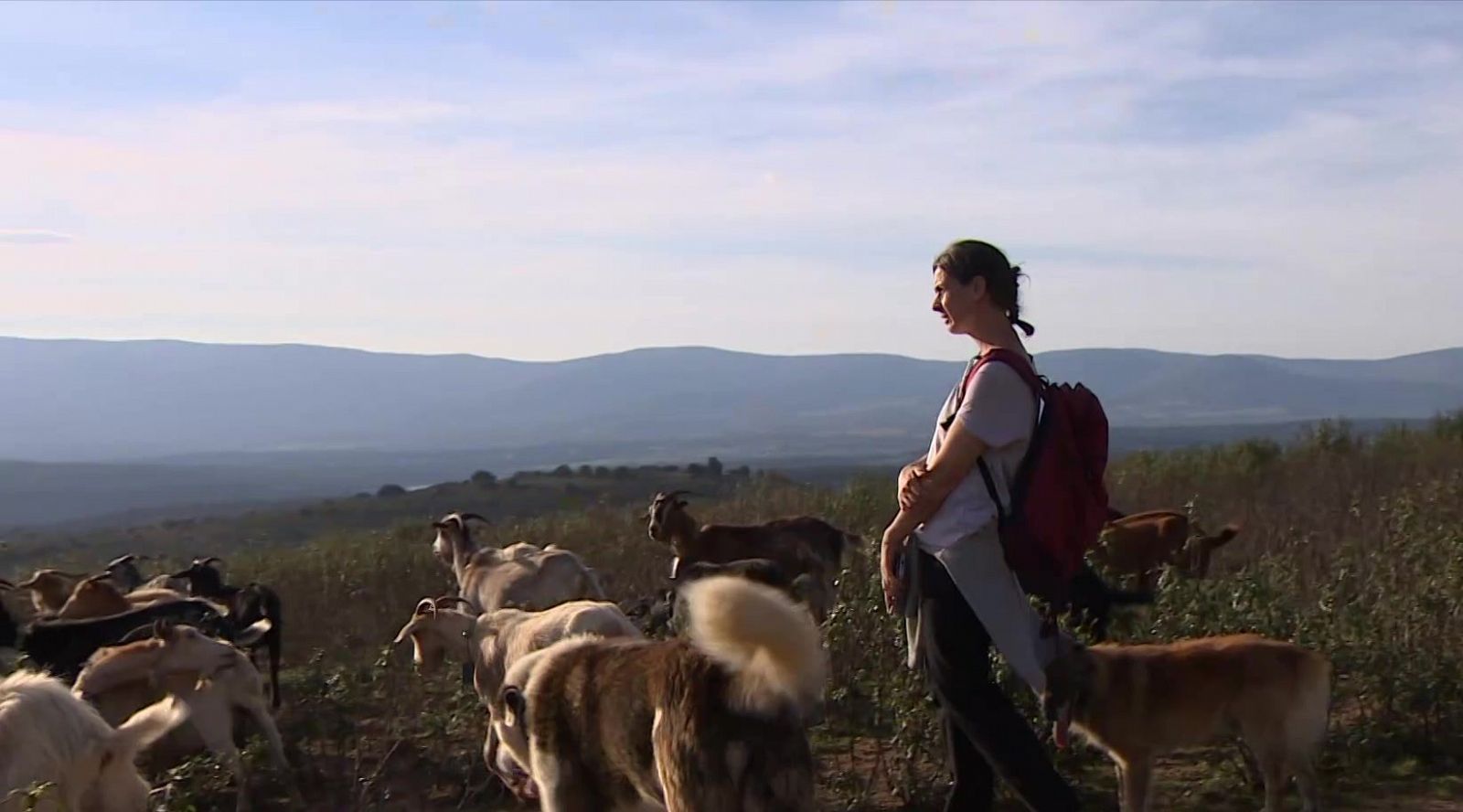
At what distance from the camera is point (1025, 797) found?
5.36 meters

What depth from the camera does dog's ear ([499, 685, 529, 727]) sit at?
19.5ft

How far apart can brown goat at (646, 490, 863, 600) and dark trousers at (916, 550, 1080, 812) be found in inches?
329

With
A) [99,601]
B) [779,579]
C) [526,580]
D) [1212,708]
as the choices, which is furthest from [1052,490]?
[99,601]

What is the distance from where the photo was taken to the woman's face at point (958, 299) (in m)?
5.39

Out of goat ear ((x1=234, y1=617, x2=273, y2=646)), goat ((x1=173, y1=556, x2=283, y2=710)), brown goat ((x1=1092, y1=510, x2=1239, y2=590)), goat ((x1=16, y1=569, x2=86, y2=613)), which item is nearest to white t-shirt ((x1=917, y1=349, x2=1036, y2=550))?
goat ear ((x1=234, y1=617, x2=273, y2=646))

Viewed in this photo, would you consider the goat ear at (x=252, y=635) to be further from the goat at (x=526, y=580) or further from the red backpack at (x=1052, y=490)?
the red backpack at (x=1052, y=490)

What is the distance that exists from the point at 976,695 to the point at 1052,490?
30.2 inches

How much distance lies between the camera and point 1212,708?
23.1 ft

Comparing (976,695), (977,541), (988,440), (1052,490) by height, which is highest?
(988,440)

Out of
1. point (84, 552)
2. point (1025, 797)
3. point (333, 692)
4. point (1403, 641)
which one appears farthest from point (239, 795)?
point (84, 552)

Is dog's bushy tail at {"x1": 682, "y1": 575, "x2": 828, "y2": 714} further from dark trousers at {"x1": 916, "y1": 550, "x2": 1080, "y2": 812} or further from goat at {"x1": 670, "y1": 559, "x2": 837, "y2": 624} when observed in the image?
goat at {"x1": 670, "y1": 559, "x2": 837, "y2": 624}

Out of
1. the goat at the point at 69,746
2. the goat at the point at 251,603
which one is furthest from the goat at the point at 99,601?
the goat at the point at 69,746

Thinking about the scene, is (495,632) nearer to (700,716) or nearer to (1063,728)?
(1063,728)

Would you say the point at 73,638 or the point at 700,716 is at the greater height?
the point at 700,716
